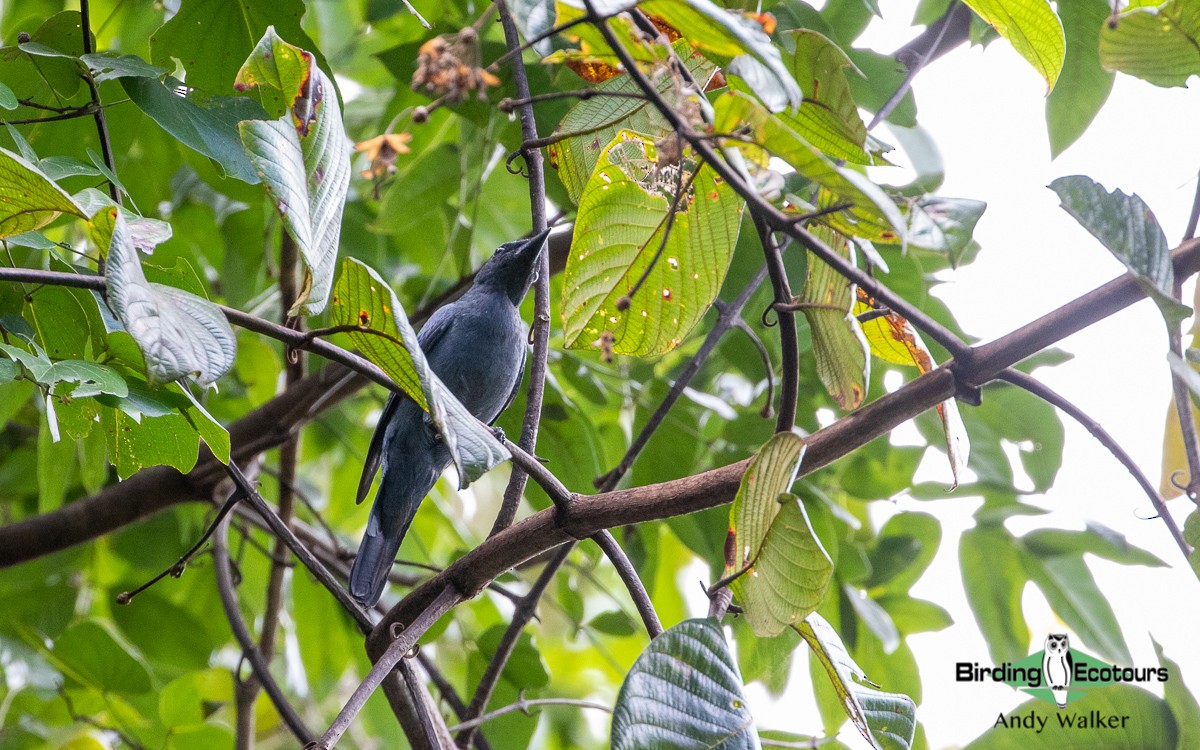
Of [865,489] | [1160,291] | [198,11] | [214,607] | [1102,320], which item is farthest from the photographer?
[214,607]

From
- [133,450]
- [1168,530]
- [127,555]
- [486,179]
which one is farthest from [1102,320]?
[127,555]

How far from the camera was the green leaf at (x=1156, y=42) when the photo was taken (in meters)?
1.20

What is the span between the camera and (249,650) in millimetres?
2178

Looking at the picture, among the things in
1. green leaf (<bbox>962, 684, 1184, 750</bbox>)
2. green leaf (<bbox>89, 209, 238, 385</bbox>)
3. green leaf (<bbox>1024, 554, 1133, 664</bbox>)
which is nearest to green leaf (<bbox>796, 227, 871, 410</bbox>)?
green leaf (<bbox>89, 209, 238, 385</bbox>)

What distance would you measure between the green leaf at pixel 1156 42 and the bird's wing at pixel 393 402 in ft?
6.42

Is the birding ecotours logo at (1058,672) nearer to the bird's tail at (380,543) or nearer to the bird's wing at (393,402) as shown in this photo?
the bird's tail at (380,543)

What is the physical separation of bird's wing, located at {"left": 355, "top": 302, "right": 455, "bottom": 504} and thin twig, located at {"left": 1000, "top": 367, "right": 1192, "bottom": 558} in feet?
6.37

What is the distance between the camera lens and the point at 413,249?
306 cm

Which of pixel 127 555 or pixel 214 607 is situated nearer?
pixel 127 555

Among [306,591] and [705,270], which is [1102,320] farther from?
[306,591]

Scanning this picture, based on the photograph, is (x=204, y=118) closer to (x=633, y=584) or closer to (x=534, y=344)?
(x=534, y=344)

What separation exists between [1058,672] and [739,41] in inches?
71.5

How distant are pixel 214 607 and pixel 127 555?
349 millimetres

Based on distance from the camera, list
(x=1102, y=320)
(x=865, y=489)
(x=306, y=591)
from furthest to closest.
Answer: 1. (x=306, y=591)
2. (x=865, y=489)
3. (x=1102, y=320)
